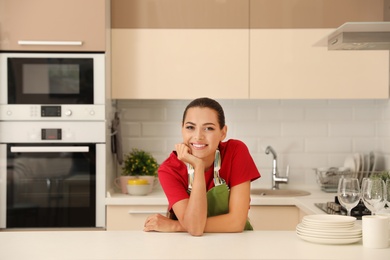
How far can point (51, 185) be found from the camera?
12.6 feet

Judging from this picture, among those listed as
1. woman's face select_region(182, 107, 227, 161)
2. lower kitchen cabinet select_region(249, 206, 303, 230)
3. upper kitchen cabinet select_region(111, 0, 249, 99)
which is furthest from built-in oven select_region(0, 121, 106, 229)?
woman's face select_region(182, 107, 227, 161)

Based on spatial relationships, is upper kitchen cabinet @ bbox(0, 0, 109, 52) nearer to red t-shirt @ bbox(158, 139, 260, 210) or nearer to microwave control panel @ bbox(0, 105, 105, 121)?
microwave control panel @ bbox(0, 105, 105, 121)

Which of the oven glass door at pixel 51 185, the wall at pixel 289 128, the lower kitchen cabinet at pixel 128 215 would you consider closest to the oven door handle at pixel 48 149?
the oven glass door at pixel 51 185

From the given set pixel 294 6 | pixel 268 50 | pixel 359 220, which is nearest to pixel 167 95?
pixel 268 50

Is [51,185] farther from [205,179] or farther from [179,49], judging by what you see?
[205,179]

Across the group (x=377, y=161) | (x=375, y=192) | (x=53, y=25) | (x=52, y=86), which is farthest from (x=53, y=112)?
(x=377, y=161)

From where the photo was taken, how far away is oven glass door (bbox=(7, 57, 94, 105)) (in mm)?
3799

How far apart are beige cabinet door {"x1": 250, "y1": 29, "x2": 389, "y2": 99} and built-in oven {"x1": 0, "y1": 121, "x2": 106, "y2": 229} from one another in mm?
1059

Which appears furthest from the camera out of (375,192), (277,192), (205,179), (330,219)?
(277,192)

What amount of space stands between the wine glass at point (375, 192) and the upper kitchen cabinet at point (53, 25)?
1879 mm

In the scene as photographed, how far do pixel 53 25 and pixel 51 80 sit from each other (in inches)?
12.4

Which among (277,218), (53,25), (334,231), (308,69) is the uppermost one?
(53,25)

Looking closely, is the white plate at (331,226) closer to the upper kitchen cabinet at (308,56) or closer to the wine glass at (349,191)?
the wine glass at (349,191)

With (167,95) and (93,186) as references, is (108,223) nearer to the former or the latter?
(93,186)
